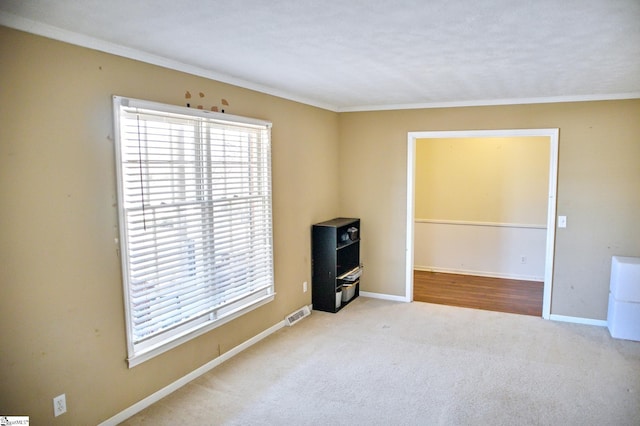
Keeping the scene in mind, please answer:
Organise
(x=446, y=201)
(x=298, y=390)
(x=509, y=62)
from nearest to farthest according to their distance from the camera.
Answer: (x=509, y=62)
(x=298, y=390)
(x=446, y=201)

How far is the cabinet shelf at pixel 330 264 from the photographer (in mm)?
4746

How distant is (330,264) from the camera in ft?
15.6

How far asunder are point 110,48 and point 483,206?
5.45 metres

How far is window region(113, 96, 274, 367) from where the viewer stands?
2.68m

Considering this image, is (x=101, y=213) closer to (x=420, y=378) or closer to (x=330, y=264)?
(x=420, y=378)

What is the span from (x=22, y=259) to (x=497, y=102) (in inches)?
177

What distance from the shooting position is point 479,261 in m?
6.45

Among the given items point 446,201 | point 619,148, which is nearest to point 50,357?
point 619,148

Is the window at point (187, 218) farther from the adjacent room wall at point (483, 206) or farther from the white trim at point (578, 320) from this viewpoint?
the adjacent room wall at point (483, 206)

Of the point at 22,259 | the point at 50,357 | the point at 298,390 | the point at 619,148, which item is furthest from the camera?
the point at 619,148

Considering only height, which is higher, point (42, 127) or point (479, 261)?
point (42, 127)

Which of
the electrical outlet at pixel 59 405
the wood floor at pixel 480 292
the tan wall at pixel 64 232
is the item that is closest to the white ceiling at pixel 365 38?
the tan wall at pixel 64 232

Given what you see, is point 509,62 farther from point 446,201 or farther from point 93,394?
point 446,201

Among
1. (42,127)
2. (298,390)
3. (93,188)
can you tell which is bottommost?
(298,390)
